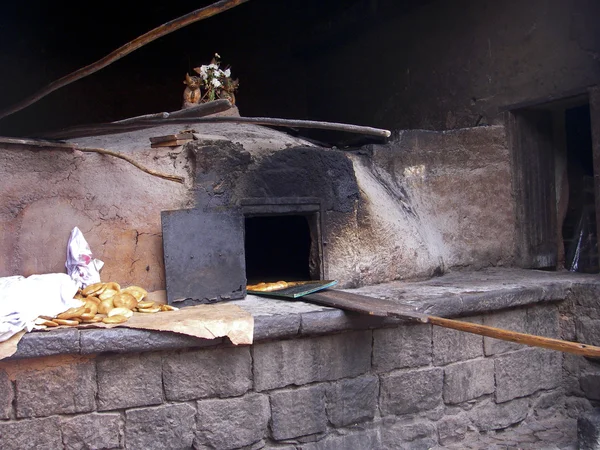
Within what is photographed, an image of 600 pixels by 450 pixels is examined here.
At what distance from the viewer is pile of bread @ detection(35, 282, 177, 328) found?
366 cm

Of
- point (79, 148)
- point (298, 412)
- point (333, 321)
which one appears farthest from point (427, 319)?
point (79, 148)

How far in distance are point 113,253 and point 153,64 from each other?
18.3ft

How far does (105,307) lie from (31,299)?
46cm

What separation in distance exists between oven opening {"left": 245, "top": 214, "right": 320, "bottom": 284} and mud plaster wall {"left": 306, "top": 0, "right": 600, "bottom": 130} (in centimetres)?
189

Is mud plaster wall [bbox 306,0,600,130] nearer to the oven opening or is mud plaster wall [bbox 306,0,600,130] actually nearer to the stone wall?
the oven opening

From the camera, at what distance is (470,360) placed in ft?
15.9

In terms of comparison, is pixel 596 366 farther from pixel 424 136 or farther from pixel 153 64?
pixel 153 64

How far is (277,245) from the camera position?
7461 millimetres

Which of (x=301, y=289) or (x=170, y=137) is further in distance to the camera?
(x=170, y=137)

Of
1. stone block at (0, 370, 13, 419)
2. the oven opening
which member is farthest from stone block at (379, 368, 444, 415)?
the oven opening

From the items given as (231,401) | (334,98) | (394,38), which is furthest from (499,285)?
(334,98)

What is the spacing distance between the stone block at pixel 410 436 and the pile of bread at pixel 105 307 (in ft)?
5.79

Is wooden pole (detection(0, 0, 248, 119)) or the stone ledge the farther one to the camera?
the stone ledge

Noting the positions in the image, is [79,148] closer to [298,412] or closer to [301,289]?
[301,289]
